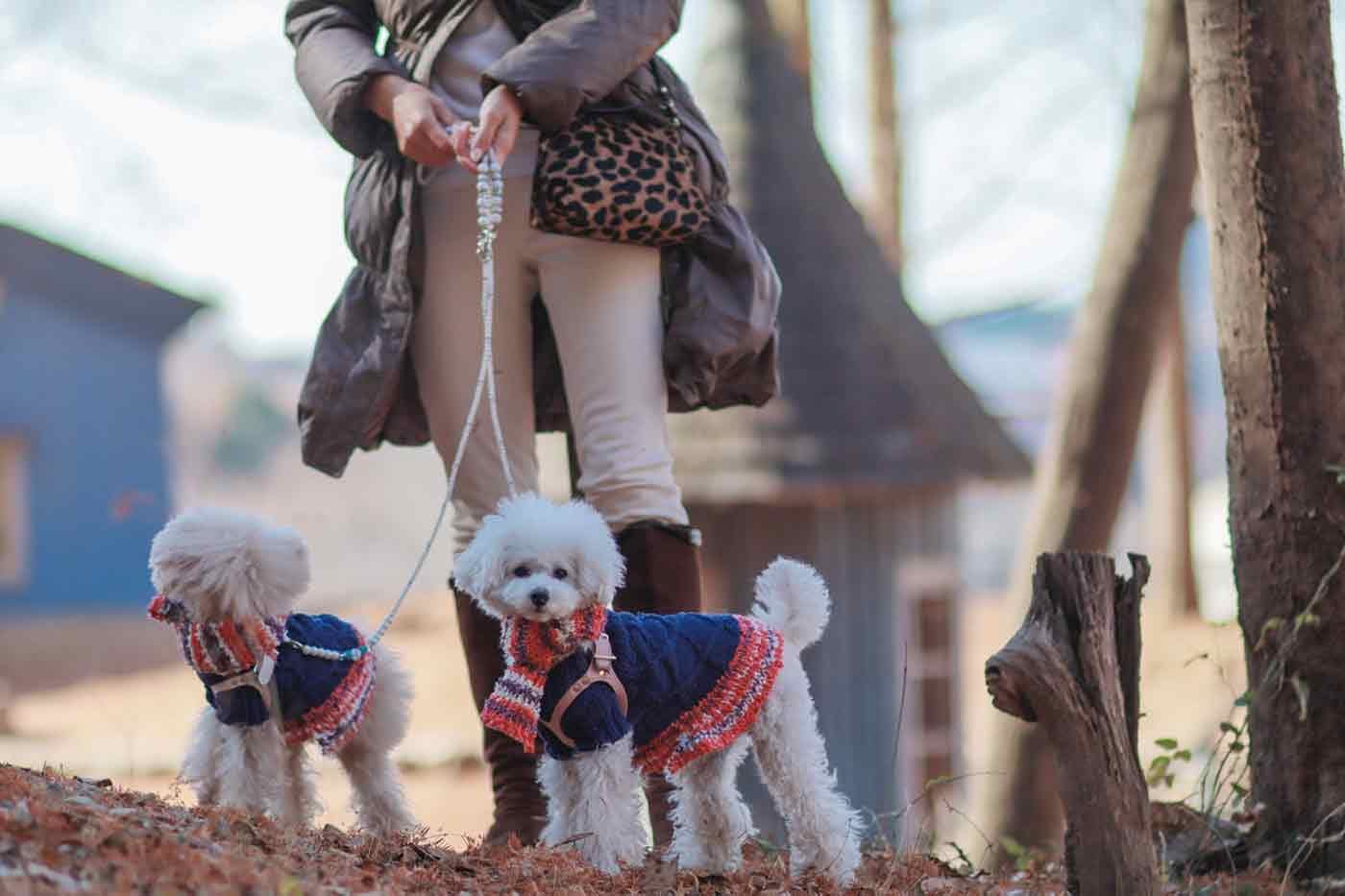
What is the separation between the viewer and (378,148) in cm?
395

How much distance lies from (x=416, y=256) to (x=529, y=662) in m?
1.06

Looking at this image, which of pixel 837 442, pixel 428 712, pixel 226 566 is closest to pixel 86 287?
pixel 428 712

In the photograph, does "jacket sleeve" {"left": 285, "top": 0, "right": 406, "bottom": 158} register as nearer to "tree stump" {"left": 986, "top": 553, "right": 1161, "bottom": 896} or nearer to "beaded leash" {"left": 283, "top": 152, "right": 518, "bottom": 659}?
"beaded leash" {"left": 283, "top": 152, "right": 518, "bottom": 659}

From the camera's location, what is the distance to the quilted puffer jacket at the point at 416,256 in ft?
12.4

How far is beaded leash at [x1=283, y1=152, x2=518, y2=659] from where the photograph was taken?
3594 mm

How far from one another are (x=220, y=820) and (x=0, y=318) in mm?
19177

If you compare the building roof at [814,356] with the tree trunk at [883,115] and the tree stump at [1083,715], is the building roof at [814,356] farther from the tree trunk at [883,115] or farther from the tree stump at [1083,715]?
the tree stump at [1083,715]

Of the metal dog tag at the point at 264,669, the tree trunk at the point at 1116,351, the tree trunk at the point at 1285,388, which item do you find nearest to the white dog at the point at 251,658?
the metal dog tag at the point at 264,669

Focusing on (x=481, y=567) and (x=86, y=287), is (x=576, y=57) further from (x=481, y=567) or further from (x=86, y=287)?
(x=86, y=287)

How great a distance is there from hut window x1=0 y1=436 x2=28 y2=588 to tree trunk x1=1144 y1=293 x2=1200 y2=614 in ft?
45.2

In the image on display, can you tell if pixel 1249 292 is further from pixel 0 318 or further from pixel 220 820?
pixel 0 318

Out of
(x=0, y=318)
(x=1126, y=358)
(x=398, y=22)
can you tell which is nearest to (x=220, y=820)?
(x=398, y=22)

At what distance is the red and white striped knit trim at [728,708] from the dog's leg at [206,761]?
0.96 m

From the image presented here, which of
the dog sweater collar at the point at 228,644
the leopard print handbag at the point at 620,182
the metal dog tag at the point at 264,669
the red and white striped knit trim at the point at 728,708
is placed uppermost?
the leopard print handbag at the point at 620,182
